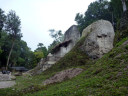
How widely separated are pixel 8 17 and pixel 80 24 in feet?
70.5

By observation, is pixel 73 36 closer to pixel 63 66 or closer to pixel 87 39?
pixel 87 39

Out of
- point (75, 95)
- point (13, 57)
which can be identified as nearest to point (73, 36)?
point (75, 95)

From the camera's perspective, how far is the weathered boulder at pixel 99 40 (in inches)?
537

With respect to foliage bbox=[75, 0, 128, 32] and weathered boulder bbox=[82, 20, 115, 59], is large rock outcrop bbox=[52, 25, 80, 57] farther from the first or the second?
foliage bbox=[75, 0, 128, 32]

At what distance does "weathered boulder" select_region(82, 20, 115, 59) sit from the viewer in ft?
44.8

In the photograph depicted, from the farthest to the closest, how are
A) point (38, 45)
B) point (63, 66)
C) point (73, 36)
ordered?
1. point (38, 45)
2. point (73, 36)
3. point (63, 66)

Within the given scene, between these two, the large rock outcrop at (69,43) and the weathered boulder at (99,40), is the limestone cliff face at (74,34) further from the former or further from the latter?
the weathered boulder at (99,40)

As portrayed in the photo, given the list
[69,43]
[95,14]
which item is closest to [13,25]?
[69,43]

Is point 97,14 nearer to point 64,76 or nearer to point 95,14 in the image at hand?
point 95,14

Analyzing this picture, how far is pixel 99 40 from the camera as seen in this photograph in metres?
14.8

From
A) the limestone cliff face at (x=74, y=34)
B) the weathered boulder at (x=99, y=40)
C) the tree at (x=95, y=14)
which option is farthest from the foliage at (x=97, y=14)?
the weathered boulder at (x=99, y=40)

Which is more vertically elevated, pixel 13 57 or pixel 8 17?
pixel 8 17

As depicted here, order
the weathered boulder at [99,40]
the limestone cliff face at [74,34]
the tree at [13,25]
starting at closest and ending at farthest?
the weathered boulder at [99,40], the limestone cliff face at [74,34], the tree at [13,25]

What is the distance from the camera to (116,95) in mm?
3350
